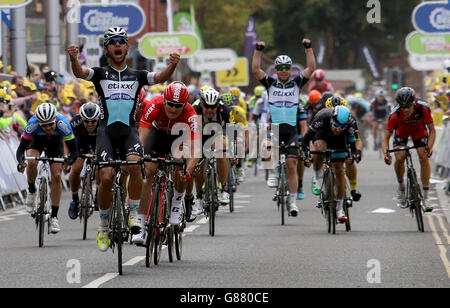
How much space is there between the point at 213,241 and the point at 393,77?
135 feet

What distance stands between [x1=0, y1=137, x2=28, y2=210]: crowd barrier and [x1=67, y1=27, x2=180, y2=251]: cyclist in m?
8.56

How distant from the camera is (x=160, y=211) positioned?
12.6 meters

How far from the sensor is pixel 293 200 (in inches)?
709

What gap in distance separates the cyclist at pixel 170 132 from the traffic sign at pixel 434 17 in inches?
841

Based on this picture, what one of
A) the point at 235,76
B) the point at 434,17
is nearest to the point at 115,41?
the point at 434,17

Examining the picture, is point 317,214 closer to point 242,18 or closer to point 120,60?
point 120,60

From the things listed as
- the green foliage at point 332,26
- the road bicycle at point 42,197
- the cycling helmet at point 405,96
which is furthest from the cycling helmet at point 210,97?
the green foliage at point 332,26

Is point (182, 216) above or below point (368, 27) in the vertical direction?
below

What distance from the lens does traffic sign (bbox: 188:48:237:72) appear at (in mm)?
49219

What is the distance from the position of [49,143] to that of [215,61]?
109 ft

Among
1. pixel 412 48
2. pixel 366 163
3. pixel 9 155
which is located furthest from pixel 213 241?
pixel 412 48

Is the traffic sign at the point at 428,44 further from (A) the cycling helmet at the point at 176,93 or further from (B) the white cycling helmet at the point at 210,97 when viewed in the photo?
(A) the cycling helmet at the point at 176,93

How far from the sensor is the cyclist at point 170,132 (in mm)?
12922

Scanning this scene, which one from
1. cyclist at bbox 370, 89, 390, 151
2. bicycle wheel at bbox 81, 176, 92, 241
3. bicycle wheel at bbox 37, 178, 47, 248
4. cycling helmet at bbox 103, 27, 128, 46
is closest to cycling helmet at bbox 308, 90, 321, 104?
bicycle wheel at bbox 81, 176, 92, 241
